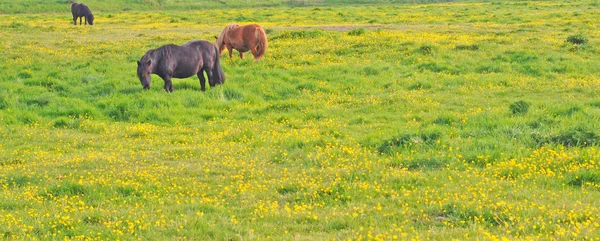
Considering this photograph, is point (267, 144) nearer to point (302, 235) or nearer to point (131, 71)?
point (302, 235)

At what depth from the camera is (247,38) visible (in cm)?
2302

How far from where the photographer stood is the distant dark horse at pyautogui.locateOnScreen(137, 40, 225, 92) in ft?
55.5

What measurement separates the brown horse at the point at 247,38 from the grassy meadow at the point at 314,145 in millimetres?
506

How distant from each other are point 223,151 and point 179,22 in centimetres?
3400

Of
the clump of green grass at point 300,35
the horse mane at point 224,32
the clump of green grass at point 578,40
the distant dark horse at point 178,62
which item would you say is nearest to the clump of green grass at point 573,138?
the distant dark horse at point 178,62

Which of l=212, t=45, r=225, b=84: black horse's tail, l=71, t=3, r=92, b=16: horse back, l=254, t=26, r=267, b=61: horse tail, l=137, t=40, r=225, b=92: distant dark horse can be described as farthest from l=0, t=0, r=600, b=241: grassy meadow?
l=71, t=3, r=92, b=16: horse back

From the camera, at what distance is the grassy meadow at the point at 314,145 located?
7.53 meters

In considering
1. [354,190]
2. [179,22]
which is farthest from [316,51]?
[179,22]

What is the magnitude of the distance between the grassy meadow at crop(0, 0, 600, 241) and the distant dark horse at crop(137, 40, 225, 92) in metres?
0.56

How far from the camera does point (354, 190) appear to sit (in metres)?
8.79

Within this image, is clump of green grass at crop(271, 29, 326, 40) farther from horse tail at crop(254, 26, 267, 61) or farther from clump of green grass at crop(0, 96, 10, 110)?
clump of green grass at crop(0, 96, 10, 110)

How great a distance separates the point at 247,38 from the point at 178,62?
6.14 meters

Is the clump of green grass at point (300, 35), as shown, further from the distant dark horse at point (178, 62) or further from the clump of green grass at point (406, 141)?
the clump of green grass at point (406, 141)

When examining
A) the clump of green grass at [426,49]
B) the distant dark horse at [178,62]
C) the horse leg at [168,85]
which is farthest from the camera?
the clump of green grass at [426,49]
